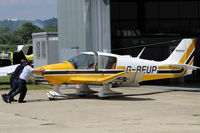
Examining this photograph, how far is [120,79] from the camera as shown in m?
15.6

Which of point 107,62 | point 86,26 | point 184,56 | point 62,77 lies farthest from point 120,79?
point 86,26

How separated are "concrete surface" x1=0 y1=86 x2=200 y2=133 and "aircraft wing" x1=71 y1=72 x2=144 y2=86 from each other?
2.15ft

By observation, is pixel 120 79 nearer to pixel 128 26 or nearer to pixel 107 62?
pixel 107 62

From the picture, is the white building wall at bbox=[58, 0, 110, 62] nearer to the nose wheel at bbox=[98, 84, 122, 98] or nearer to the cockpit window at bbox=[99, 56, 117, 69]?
the cockpit window at bbox=[99, 56, 117, 69]

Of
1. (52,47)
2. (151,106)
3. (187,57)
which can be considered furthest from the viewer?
(52,47)

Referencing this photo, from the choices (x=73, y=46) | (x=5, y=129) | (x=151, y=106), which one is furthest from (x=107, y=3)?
(x=5, y=129)

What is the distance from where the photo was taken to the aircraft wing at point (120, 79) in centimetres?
1520

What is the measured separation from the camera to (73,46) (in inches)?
878

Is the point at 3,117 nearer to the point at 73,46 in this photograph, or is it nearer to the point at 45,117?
the point at 45,117

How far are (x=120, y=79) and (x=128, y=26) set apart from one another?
12.3 metres

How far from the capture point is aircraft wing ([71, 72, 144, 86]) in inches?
598

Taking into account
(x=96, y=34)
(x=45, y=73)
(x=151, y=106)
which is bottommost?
(x=151, y=106)

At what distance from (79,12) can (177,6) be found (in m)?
7.98

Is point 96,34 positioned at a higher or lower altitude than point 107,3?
lower
